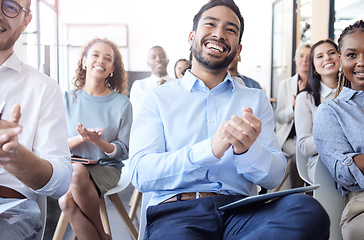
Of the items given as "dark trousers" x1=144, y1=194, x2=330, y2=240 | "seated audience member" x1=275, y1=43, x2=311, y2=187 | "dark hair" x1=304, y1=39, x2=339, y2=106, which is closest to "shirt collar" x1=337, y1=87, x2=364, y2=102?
"dark trousers" x1=144, y1=194, x2=330, y2=240

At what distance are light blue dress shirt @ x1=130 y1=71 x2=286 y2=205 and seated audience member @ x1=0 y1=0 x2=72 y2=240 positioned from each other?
1.06ft

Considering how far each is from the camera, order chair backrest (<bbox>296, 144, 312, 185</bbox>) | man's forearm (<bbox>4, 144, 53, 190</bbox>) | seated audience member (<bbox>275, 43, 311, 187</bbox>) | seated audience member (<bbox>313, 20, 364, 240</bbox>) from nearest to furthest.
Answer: man's forearm (<bbox>4, 144, 53, 190</bbox>), seated audience member (<bbox>313, 20, 364, 240</bbox>), chair backrest (<bbox>296, 144, 312, 185</bbox>), seated audience member (<bbox>275, 43, 311, 187</bbox>)

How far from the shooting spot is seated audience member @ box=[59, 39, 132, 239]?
2.27 meters

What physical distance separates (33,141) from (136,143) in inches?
15.9

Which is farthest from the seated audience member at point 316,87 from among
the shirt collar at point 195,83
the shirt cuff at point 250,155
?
the shirt cuff at point 250,155

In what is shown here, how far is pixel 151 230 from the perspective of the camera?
1.44 meters

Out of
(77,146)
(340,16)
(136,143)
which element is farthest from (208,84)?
(340,16)

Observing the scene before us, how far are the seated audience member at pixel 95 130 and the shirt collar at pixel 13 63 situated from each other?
870mm

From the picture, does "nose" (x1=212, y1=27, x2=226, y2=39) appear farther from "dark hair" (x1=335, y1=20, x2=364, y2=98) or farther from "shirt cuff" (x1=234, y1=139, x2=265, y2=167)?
"dark hair" (x1=335, y1=20, x2=364, y2=98)

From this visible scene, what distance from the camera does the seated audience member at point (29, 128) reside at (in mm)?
1286

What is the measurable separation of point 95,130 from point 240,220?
1.26m

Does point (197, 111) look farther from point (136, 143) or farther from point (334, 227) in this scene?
→ point (334, 227)

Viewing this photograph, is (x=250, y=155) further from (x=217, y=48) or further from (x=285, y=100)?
(x=285, y=100)

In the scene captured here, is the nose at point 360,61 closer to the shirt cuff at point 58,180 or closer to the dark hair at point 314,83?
the dark hair at point 314,83
